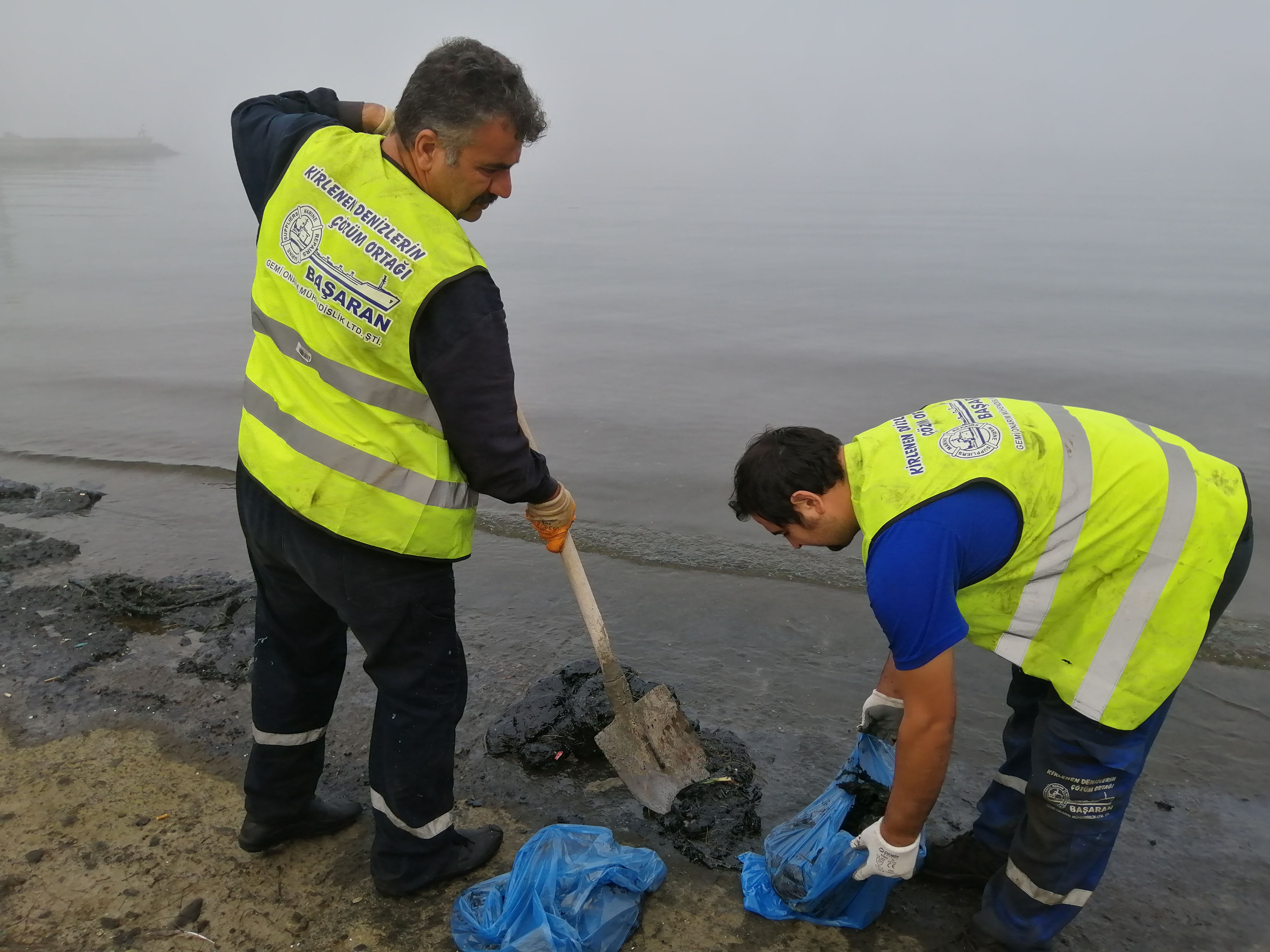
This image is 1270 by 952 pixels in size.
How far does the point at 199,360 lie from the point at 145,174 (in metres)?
54.7

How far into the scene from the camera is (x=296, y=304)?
2119 millimetres

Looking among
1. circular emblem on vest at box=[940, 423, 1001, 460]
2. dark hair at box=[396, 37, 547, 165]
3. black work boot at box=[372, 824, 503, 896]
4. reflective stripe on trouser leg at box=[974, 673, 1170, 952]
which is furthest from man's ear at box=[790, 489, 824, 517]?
black work boot at box=[372, 824, 503, 896]

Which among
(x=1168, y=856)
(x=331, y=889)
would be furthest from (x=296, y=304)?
(x=1168, y=856)

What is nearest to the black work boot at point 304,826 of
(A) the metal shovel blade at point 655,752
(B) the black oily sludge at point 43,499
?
(A) the metal shovel blade at point 655,752

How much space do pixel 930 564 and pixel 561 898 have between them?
1.36m

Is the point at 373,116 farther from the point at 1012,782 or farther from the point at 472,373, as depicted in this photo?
the point at 1012,782

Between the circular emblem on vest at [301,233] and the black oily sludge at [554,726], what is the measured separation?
182cm

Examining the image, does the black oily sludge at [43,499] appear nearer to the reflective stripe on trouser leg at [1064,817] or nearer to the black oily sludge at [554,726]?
the black oily sludge at [554,726]

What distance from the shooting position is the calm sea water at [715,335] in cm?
736

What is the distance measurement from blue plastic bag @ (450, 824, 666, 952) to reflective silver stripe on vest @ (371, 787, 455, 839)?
0.61ft

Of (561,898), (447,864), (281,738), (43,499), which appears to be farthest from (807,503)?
(43,499)

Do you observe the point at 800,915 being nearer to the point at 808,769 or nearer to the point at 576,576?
the point at 808,769

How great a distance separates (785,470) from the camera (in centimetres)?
200

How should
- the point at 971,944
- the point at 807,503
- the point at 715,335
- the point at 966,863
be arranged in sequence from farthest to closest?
the point at 715,335
the point at 966,863
the point at 971,944
the point at 807,503
